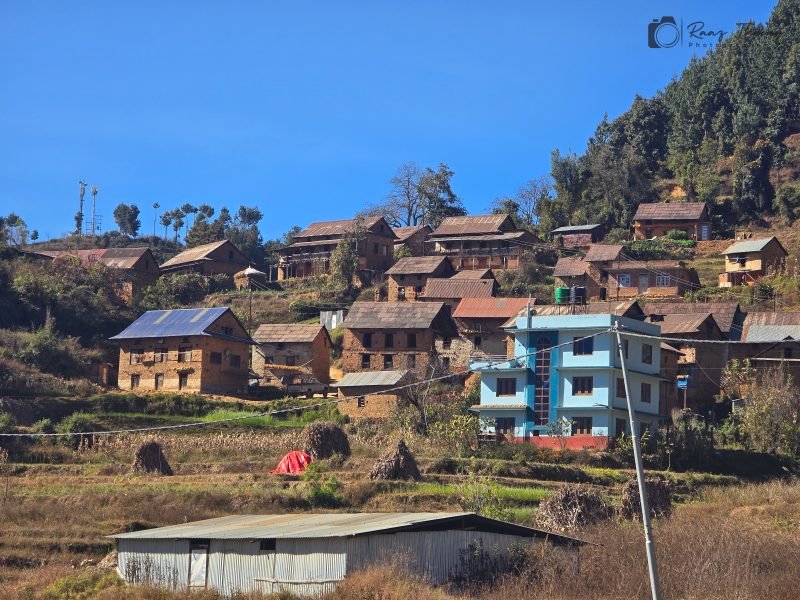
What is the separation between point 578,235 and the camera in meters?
90.2

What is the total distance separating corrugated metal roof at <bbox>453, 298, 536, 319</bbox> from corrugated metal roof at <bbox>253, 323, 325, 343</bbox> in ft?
25.3

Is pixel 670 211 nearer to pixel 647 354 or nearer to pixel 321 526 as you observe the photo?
pixel 647 354

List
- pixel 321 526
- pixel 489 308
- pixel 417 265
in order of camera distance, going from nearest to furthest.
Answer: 1. pixel 321 526
2. pixel 489 308
3. pixel 417 265

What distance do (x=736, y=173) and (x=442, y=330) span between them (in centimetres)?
3130

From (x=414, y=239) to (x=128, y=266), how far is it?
1985 cm

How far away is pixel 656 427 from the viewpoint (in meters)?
56.5

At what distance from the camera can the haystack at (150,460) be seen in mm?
47625

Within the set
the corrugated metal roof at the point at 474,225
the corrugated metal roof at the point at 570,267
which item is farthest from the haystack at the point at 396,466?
the corrugated metal roof at the point at 474,225

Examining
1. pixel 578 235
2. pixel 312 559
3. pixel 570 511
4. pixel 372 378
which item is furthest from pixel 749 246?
pixel 312 559

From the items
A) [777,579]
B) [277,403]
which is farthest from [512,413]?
[777,579]

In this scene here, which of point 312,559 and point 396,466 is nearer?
point 312,559

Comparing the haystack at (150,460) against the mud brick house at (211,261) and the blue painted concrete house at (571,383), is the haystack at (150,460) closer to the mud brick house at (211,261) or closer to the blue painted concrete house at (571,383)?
the blue painted concrete house at (571,383)

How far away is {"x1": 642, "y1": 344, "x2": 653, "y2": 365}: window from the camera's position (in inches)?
2267

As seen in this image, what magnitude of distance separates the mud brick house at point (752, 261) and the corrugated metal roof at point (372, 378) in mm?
24401
